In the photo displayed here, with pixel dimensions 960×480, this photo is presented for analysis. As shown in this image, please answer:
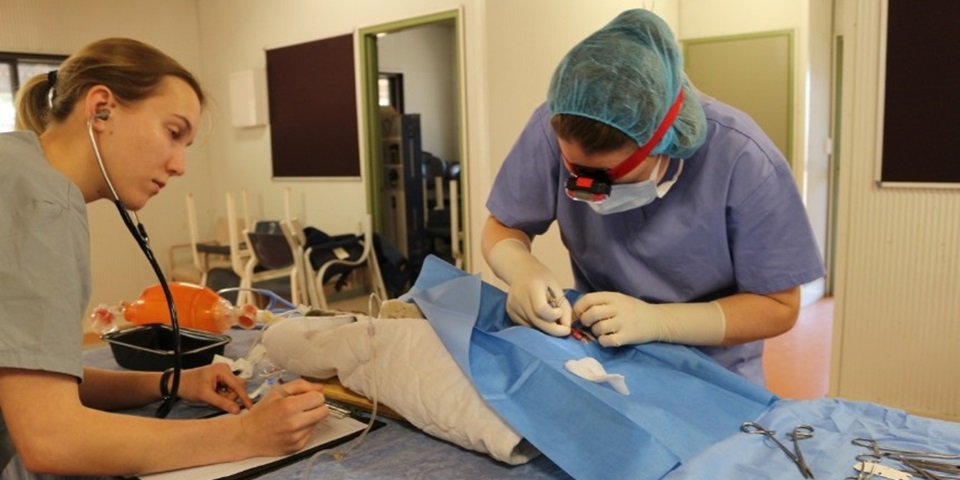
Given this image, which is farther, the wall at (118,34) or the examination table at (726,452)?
the wall at (118,34)

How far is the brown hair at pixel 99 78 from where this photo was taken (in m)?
0.96

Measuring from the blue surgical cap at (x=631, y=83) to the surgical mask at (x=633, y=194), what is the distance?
2.4 inches

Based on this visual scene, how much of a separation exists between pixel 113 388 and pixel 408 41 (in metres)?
5.55

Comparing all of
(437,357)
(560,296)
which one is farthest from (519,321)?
(437,357)

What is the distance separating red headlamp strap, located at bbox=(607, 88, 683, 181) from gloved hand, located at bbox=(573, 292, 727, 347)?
0.65ft

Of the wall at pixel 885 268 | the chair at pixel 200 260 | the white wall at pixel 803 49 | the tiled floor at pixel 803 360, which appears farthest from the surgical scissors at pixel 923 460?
the chair at pixel 200 260

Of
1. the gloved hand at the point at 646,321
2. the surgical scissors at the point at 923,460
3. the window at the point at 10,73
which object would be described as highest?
the window at the point at 10,73

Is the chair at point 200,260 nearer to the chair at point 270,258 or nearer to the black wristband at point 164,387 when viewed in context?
the chair at point 270,258

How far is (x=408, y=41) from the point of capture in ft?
20.9

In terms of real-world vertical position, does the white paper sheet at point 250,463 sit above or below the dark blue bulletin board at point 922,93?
A: below

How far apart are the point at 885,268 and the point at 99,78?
99.5 inches

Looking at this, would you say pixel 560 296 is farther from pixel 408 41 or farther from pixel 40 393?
pixel 408 41

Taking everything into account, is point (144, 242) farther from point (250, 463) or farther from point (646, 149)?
point (646, 149)

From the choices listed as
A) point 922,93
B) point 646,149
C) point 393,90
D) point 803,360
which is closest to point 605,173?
point 646,149
